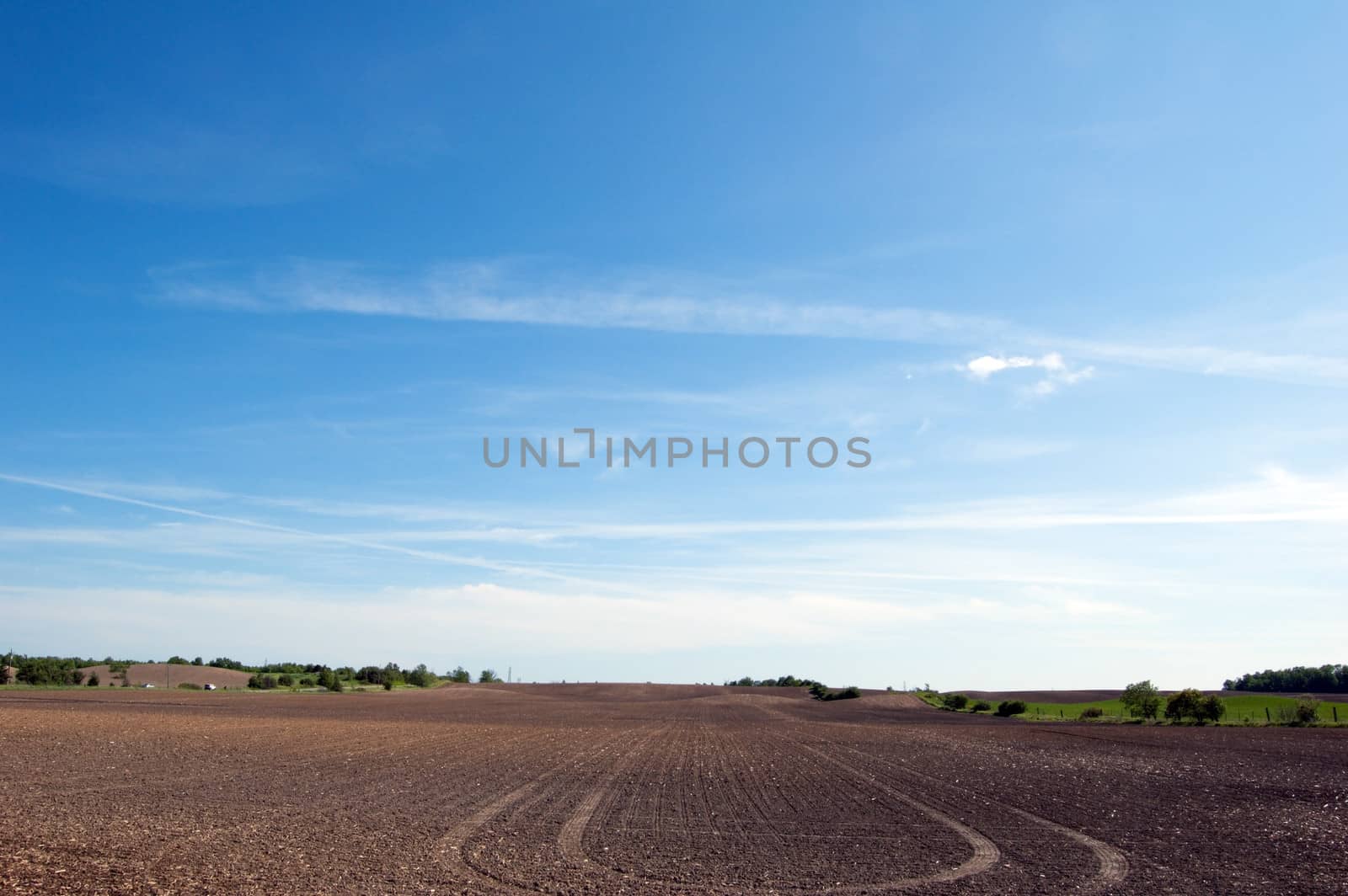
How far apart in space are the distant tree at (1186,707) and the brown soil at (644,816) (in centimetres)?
3080

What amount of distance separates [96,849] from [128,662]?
152m

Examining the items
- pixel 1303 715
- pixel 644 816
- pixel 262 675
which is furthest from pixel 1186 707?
pixel 262 675

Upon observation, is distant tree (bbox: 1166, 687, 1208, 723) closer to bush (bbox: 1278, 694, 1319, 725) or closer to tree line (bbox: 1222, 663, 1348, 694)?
bush (bbox: 1278, 694, 1319, 725)

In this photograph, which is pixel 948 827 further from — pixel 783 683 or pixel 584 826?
pixel 783 683

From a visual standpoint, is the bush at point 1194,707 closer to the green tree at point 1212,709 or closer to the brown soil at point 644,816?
the green tree at point 1212,709

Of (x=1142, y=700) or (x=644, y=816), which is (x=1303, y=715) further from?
(x=644, y=816)

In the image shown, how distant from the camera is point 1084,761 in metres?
34.2

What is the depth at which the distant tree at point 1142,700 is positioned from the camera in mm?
76062

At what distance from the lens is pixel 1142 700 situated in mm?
76812

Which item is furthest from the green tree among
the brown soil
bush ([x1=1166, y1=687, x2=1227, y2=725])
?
the brown soil

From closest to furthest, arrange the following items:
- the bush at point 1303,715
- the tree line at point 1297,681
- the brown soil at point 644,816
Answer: the brown soil at point 644,816 < the bush at point 1303,715 < the tree line at point 1297,681

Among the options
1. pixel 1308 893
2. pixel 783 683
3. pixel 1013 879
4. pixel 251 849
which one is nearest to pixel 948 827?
pixel 1013 879

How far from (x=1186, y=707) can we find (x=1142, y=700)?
5070mm

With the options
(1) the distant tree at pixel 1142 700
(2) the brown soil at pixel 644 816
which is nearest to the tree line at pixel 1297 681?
(1) the distant tree at pixel 1142 700
